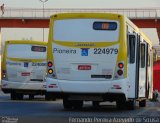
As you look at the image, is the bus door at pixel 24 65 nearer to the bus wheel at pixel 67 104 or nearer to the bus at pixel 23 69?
the bus at pixel 23 69

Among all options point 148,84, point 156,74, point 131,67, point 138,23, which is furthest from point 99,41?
point 138,23

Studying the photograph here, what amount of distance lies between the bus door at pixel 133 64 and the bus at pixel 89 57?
32 centimetres

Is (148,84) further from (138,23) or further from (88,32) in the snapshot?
(138,23)

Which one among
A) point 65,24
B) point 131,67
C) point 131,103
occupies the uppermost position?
point 65,24

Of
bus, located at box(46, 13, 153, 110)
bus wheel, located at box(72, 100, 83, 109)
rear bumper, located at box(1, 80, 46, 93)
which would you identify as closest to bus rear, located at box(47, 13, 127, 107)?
bus, located at box(46, 13, 153, 110)

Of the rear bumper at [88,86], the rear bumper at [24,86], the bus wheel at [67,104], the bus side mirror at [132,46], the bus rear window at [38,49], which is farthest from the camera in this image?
the bus rear window at [38,49]

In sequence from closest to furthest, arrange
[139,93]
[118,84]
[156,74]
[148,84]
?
[118,84]
[139,93]
[148,84]
[156,74]

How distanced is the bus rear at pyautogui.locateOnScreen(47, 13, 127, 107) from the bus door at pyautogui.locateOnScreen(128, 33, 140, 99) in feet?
2.94

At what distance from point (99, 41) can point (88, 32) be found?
0.45 meters

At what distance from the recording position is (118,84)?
59.2 feet

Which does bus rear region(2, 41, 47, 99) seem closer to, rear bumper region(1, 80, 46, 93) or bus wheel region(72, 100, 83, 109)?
rear bumper region(1, 80, 46, 93)

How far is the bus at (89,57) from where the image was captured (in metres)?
18.1

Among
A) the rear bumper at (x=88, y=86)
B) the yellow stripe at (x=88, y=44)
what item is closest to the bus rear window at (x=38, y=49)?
the rear bumper at (x=88, y=86)

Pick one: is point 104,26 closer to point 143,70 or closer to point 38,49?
point 143,70
